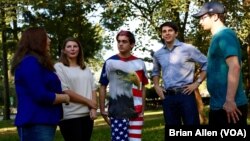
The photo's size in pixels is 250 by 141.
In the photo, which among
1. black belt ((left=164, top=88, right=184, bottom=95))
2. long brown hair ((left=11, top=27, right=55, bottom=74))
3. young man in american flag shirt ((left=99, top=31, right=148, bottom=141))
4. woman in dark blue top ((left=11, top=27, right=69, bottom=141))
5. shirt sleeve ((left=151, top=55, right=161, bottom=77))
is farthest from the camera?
shirt sleeve ((left=151, top=55, right=161, bottom=77))

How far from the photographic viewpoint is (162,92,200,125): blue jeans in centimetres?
604

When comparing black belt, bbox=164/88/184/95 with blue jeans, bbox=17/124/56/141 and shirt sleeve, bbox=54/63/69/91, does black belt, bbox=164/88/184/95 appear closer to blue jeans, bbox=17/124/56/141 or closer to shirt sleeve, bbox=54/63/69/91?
shirt sleeve, bbox=54/63/69/91

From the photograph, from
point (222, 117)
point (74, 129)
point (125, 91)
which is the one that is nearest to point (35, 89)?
point (74, 129)

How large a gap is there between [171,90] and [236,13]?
12.1 meters

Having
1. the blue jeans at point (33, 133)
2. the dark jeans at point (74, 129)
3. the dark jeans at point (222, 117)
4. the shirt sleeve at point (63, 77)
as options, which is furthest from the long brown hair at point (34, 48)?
the dark jeans at point (222, 117)

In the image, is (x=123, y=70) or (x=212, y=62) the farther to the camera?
(x=123, y=70)

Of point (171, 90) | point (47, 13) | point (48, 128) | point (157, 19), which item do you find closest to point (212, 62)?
point (171, 90)

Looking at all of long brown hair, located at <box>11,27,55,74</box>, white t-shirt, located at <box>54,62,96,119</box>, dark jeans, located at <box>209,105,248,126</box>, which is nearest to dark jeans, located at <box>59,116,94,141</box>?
white t-shirt, located at <box>54,62,96,119</box>

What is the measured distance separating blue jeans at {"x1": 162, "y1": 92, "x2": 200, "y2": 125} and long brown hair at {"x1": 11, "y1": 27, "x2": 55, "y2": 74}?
1891 mm

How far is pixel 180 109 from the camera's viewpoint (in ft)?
20.0

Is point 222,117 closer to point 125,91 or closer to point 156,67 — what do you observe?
point 125,91

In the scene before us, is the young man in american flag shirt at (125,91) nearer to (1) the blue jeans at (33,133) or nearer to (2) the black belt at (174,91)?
(2) the black belt at (174,91)

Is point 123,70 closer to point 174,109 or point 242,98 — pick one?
A: point 174,109

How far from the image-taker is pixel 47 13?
27.2 m
